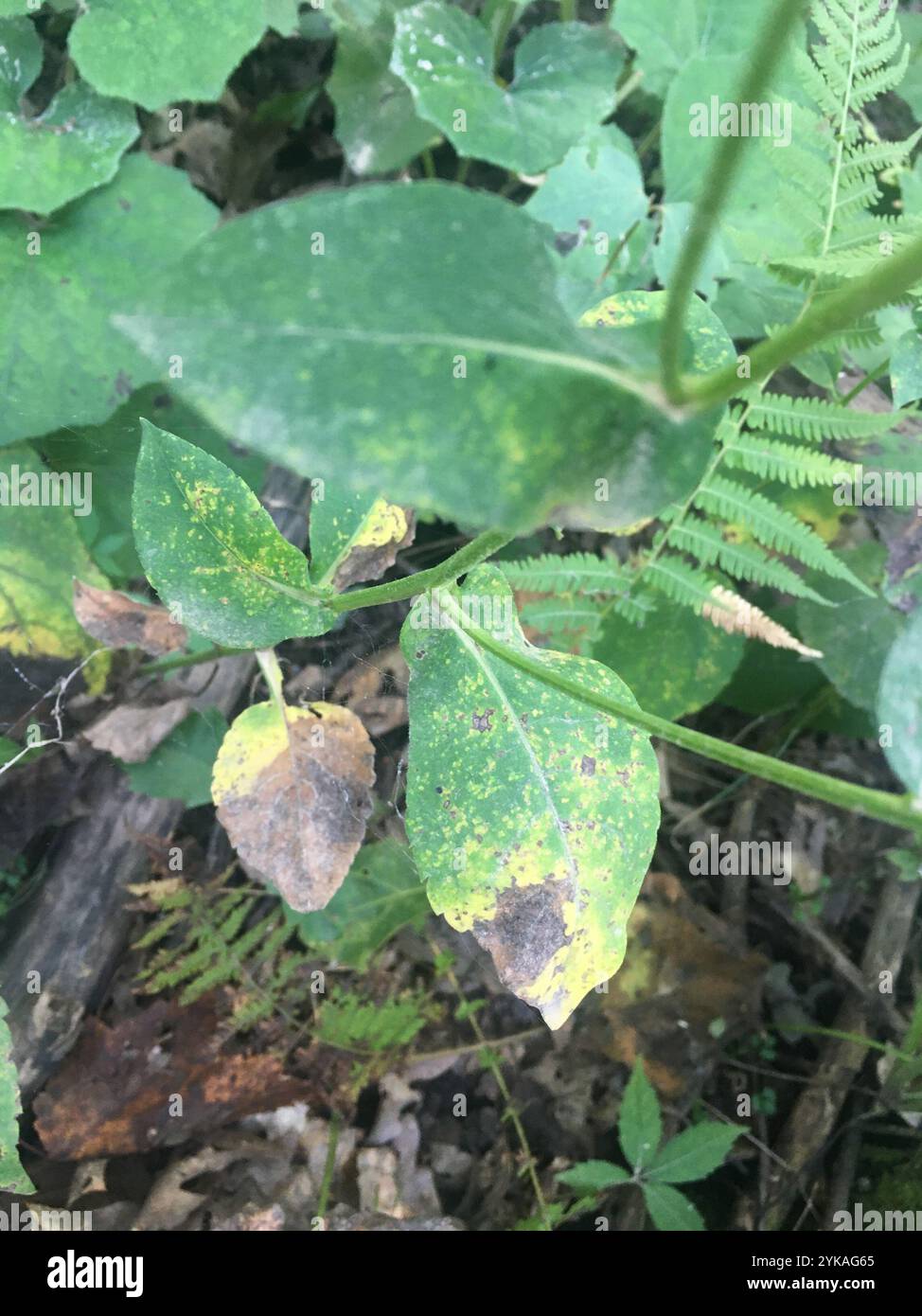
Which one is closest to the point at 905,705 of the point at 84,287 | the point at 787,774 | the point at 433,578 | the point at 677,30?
the point at 787,774

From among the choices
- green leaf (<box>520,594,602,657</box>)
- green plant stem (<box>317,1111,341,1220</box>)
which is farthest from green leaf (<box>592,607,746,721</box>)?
green plant stem (<box>317,1111,341,1220</box>)

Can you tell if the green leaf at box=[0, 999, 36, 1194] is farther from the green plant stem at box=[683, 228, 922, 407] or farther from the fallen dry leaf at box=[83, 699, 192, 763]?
the green plant stem at box=[683, 228, 922, 407]

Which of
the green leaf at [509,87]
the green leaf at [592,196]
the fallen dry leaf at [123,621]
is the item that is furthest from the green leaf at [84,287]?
the green leaf at [592,196]

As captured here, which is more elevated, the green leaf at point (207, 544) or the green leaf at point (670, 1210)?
the green leaf at point (207, 544)

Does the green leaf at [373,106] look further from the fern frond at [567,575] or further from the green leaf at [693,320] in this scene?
the green leaf at [693,320]
